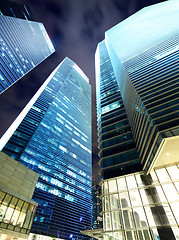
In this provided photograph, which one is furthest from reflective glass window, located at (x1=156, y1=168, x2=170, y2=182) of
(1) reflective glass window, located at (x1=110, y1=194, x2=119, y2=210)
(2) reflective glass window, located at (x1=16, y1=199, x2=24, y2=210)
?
(2) reflective glass window, located at (x1=16, y1=199, x2=24, y2=210)

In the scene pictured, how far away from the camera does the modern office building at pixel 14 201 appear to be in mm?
18906

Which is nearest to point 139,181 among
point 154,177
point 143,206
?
point 154,177

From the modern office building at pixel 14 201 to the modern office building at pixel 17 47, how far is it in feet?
274

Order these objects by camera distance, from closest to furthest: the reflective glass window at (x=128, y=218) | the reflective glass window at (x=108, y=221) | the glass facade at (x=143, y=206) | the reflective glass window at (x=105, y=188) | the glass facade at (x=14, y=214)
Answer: the glass facade at (x=14, y=214), the glass facade at (x=143, y=206), the reflective glass window at (x=128, y=218), the reflective glass window at (x=108, y=221), the reflective glass window at (x=105, y=188)

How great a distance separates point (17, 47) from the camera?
108m

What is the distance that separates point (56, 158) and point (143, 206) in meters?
71.2

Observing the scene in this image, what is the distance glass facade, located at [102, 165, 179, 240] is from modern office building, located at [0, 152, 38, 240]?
1270 cm

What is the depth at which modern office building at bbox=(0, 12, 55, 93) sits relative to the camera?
92.0 meters

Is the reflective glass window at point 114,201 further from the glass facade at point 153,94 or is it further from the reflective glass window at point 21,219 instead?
the reflective glass window at point 21,219

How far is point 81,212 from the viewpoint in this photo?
80500mm

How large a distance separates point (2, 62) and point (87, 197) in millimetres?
102340

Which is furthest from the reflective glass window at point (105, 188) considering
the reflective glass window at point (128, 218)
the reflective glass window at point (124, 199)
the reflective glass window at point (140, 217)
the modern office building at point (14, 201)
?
the modern office building at point (14, 201)

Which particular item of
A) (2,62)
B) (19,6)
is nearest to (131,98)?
(2,62)

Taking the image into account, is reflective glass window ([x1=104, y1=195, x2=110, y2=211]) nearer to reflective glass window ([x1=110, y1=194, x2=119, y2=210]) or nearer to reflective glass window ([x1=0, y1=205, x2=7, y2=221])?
reflective glass window ([x1=110, y1=194, x2=119, y2=210])
